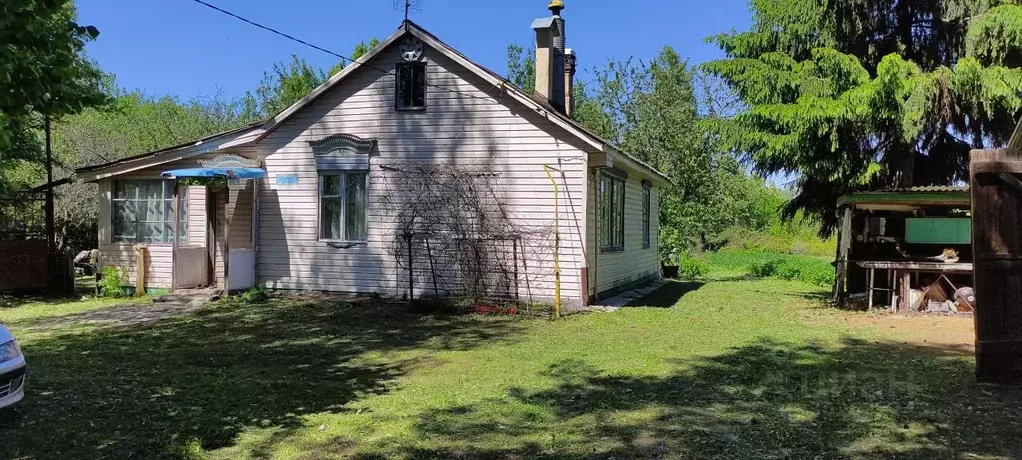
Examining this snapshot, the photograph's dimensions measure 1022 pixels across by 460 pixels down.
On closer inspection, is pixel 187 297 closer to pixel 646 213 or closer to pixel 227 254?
pixel 227 254

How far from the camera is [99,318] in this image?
11633 mm

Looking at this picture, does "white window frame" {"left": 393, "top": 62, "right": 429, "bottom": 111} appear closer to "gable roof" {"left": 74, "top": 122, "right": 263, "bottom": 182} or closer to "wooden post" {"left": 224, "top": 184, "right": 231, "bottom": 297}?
"gable roof" {"left": 74, "top": 122, "right": 263, "bottom": 182}

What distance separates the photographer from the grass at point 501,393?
16.1 ft

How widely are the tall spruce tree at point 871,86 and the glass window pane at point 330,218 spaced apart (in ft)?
28.4

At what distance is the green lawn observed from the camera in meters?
4.91

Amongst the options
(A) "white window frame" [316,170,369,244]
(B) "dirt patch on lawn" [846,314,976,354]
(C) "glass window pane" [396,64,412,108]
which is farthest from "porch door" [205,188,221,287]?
(B) "dirt patch on lawn" [846,314,976,354]

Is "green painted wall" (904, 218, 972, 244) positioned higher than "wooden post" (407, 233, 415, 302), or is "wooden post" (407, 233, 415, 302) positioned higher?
"green painted wall" (904, 218, 972, 244)

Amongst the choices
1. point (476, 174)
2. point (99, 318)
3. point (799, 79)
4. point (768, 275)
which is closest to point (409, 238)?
point (476, 174)

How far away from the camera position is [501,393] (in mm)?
6492

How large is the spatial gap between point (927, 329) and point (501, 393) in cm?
804

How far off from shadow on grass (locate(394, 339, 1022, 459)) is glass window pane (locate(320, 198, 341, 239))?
777cm

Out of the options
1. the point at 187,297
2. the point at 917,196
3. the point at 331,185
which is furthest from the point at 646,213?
the point at 187,297

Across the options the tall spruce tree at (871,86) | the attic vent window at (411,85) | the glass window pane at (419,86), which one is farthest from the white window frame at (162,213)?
the tall spruce tree at (871,86)

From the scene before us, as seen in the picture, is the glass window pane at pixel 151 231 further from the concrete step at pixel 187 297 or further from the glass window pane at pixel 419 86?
the glass window pane at pixel 419 86
